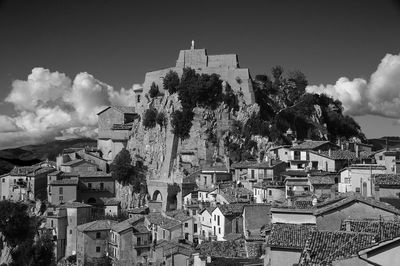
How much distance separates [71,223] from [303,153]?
1940 cm

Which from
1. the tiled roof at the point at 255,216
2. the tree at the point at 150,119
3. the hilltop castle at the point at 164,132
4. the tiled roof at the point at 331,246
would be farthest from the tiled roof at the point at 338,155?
the tiled roof at the point at 331,246

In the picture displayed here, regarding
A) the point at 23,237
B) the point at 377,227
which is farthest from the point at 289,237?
the point at 23,237

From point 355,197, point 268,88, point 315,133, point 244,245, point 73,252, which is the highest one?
point 268,88

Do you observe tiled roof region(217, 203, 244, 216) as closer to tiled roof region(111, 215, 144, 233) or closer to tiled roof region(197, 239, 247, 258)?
tiled roof region(197, 239, 247, 258)

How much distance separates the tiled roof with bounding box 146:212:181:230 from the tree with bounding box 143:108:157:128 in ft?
55.9

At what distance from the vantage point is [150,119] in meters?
55.0

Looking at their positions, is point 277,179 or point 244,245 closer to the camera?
point 244,245

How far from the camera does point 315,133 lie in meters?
53.9

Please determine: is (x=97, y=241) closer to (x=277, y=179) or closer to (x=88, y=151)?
(x=277, y=179)

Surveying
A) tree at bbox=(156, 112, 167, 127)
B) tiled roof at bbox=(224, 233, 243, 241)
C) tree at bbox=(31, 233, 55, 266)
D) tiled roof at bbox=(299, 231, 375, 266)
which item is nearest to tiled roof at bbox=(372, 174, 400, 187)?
tiled roof at bbox=(299, 231, 375, 266)

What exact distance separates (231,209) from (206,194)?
9.11 m

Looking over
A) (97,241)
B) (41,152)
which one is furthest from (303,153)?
(41,152)

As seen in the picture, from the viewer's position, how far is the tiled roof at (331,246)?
10258 mm

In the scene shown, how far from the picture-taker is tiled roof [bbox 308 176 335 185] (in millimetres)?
31875
